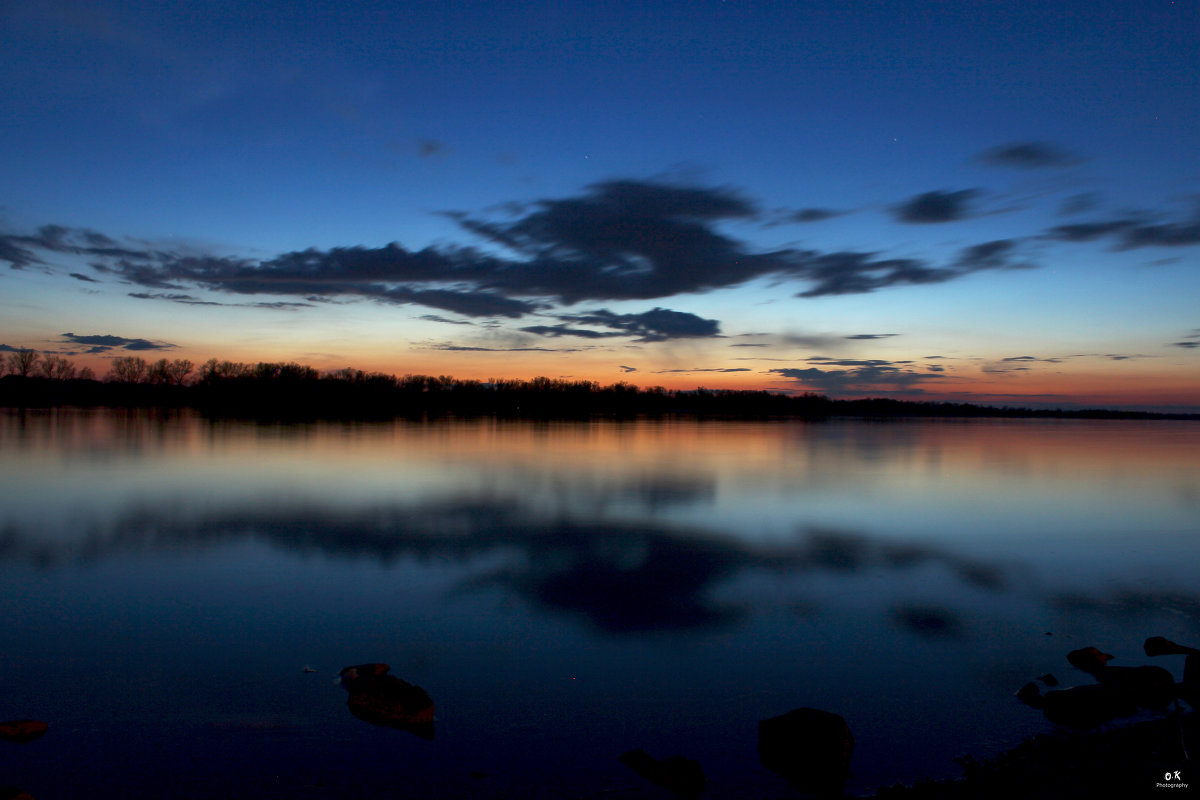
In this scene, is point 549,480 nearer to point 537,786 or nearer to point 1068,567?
point 1068,567

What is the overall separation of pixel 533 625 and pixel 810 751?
3729 millimetres

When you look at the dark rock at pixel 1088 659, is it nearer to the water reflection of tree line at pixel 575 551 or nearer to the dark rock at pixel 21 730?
the water reflection of tree line at pixel 575 551

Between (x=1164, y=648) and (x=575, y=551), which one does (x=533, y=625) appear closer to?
(x=575, y=551)

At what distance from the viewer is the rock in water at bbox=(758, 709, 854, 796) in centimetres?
464

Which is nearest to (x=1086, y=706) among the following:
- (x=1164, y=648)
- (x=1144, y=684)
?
(x=1144, y=684)

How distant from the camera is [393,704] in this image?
5402mm

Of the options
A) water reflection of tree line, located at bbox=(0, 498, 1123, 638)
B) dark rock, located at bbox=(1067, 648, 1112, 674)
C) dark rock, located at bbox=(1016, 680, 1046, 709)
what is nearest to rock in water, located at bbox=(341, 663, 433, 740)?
water reflection of tree line, located at bbox=(0, 498, 1123, 638)

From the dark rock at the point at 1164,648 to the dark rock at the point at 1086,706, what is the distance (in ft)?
5.83

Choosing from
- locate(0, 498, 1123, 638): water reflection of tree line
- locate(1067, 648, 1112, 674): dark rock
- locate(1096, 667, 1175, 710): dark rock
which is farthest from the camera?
locate(0, 498, 1123, 638): water reflection of tree line

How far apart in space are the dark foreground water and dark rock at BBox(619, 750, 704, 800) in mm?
95

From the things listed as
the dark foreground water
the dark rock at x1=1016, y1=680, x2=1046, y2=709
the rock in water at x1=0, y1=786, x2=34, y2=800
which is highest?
the rock in water at x1=0, y1=786, x2=34, y2=800

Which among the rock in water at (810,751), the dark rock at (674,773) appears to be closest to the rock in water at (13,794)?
the dark rock at (674,773)

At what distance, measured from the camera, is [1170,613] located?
8.59 meters

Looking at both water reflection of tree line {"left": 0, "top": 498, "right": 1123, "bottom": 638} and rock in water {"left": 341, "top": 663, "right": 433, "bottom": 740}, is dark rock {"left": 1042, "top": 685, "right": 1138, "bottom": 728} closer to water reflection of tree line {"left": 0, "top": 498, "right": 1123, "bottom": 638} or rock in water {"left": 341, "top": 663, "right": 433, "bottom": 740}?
water reflection of tree line {"left": 0, "top": 498, "right": 1123, "bottom": 638}
